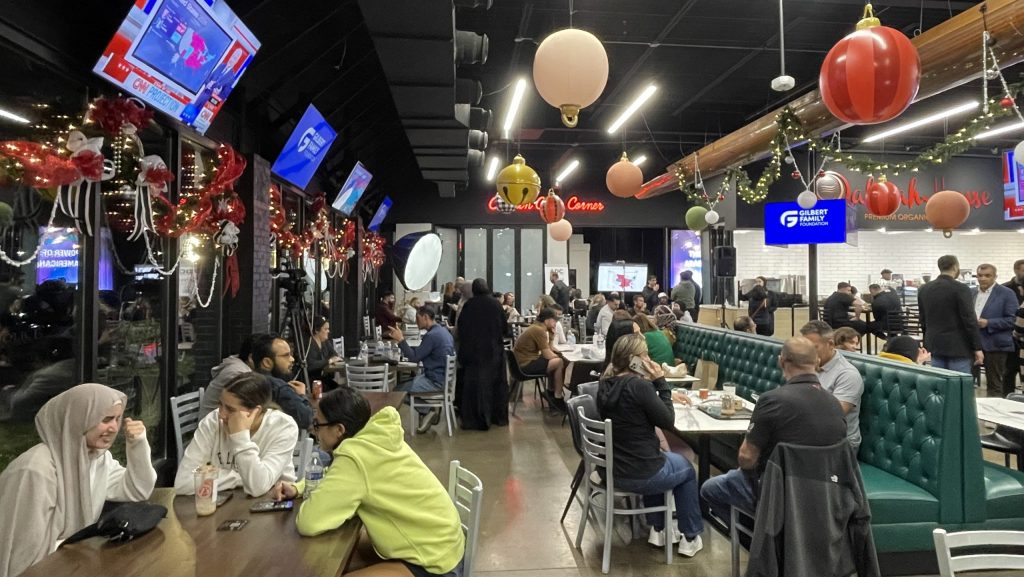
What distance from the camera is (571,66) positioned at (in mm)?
3463

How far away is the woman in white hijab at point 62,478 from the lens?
1.99m

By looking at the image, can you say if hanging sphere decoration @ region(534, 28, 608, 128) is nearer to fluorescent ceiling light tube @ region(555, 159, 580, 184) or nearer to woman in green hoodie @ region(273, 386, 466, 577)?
woman in green hoodie @ region(273, 386, 466, 577)

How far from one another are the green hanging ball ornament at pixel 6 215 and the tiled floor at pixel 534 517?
114 inches

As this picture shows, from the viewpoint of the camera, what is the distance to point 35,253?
307 cm

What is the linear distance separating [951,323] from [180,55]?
6.53 m

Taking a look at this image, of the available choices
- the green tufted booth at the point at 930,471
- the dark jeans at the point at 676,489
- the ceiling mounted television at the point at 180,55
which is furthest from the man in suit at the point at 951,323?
the ceiling mounted television at the point at 180,55

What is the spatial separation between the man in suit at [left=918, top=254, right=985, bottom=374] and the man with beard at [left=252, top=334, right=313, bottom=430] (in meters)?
5.50

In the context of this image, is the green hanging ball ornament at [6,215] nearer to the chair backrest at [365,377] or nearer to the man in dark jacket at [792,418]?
the chair backrest at [365,377]

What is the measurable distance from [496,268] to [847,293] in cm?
767

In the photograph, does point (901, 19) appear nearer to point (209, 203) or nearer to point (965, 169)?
A: point (209, 203)

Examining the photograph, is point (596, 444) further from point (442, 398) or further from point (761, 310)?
point (761, 310)

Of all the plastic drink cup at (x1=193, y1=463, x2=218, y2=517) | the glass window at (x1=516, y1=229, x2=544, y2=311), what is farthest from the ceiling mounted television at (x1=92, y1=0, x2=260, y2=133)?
the glass window at (x1=516, y1=229, x2=544, y2=311)

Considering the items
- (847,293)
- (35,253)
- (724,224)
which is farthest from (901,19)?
(35,253)

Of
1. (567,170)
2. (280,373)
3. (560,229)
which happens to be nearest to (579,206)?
(567,170)
